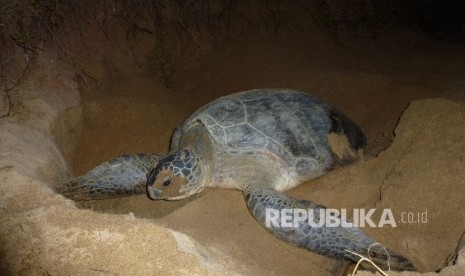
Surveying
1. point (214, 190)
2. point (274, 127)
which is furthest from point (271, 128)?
point (214, 190)

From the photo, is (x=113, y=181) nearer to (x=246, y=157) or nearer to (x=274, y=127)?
(x=246, y=157)

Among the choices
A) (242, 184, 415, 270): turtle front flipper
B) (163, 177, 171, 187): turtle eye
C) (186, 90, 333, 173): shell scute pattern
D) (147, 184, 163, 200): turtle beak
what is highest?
(186, 90, 333, 173): shell scute pattern

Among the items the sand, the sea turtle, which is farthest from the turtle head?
the sand

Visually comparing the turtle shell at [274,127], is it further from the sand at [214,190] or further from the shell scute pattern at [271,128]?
the sand at [214,190]

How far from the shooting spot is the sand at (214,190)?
5.09 ft

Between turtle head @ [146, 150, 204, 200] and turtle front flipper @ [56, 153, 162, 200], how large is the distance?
35cm

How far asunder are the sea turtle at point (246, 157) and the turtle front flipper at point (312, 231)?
0.6 inches

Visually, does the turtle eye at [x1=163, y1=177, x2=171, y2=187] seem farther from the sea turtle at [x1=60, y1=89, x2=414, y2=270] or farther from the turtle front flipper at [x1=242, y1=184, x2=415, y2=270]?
the turtle front flipper at [x1=242, y1=184, x2=415, y2=270]

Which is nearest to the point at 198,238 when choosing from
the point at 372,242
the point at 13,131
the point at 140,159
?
the point at 372,242

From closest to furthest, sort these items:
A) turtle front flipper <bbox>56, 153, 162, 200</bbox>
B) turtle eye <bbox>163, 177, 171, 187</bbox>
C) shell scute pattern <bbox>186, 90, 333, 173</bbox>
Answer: turtle eye <bbox>163, 177, 171, 187</bbox> → turtle front flipper <bbox>56, 153, 162, 200</bbox> → shell scute pattern <bbox>186, 90, 333, 173</bbox>

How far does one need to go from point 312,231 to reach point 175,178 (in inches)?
47.0

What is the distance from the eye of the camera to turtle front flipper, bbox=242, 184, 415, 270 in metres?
2.03

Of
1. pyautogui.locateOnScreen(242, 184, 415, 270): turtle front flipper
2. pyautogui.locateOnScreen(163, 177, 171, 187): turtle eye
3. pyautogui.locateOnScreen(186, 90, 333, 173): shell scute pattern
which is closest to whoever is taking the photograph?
pyautogui.locateOnScreen(242, 184, 415, 270): turtle front flipper

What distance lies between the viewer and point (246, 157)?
9.84 ft
